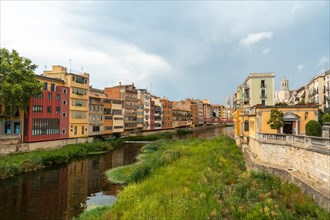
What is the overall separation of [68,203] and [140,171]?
24.9ft

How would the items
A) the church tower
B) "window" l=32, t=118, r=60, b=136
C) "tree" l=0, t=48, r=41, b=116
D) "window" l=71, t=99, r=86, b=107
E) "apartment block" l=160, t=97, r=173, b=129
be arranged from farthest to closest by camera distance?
the church tower
"apartment block" l=160, t=97, r=173, b=129
"window" l=71, t=99, r=86, b=107
"window" l=32, t=118, r=60, b=136
"tree" l=0, t=48, r=41, b=116

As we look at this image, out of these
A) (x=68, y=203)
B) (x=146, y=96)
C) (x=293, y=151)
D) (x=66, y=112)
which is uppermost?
(x=146, y=96)

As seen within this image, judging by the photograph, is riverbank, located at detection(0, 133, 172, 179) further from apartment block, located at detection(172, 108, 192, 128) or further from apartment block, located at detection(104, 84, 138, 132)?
apartment block, located at detection(172, 108, 192, 128)

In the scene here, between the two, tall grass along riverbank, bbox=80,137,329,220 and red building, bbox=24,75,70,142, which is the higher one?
red building, bbox=24,75,70,142

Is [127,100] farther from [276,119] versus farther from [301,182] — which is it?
[301,182]

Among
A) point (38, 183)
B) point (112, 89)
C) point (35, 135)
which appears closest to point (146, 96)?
point (112, 89)

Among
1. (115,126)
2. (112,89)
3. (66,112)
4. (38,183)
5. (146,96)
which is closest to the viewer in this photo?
(38,183)

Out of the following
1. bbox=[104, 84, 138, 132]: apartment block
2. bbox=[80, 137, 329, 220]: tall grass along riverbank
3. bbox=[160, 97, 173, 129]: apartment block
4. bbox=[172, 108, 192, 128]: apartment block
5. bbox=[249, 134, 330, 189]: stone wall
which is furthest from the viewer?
bbox=[172, 108, 192, 128]: apartment block

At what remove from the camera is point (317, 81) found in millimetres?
70188

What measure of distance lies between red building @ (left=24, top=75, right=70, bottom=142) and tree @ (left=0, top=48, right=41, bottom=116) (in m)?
4.46

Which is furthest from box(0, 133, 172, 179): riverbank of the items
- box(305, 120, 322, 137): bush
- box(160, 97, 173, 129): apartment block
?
box(160, 97, 173, 129): apartment block

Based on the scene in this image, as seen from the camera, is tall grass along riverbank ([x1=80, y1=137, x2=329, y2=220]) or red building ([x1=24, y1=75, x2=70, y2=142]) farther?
red building ([x1=24, y1=75, x2=70, y2=142])

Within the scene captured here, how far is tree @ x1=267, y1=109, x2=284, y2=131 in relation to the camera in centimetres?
3031

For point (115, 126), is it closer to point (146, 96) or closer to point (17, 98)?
point (146, 96)
